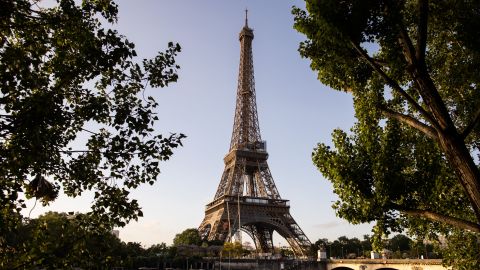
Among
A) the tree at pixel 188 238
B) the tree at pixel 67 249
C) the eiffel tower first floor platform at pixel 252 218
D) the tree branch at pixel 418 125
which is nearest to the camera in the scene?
the tree at pixel 67 249

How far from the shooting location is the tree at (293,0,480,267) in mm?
8289

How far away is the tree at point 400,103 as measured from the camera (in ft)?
27.2

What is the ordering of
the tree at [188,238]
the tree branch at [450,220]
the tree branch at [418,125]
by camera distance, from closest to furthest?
the tree branch at [450,220], the tree branch at [418,125], the tree at [188,238]

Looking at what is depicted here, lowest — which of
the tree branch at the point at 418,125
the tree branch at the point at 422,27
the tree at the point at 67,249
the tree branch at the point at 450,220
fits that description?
the tree at the point at 67,249

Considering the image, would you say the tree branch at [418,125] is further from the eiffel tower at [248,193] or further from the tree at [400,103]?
the eiffel tower at [248,193]

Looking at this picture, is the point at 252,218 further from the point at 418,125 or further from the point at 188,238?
the point at 418,125

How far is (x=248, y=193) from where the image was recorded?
8781 centimetres

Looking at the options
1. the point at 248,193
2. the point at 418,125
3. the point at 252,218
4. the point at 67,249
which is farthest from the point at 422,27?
the point at 248,193

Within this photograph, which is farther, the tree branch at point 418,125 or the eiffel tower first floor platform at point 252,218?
the eiffel tower first floor platform at point 252,218

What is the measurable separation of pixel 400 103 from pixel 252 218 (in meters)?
65.1

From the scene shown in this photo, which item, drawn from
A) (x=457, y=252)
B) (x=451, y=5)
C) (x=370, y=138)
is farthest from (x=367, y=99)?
(x=457, y=252)

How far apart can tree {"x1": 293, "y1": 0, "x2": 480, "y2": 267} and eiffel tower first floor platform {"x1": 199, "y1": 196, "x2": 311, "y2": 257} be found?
61558 millimetres

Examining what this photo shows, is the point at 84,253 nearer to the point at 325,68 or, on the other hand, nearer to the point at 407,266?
the point at 325,68

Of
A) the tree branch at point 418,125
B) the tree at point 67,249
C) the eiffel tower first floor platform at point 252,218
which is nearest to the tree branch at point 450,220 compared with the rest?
the tree branch at point 418,125
